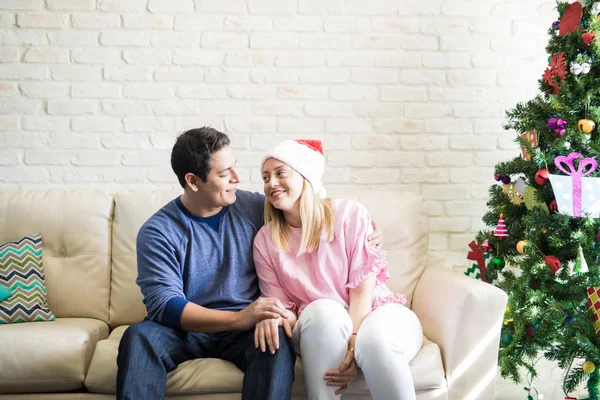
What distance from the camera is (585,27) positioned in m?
2.28

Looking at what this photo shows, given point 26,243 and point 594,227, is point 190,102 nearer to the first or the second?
point 26,243

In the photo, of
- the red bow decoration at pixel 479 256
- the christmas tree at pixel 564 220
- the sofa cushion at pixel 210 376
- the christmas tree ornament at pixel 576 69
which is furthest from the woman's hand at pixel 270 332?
the christmas tree ornament at pixel 576 69

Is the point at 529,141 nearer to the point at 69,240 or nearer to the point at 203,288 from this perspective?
the point at 203,288

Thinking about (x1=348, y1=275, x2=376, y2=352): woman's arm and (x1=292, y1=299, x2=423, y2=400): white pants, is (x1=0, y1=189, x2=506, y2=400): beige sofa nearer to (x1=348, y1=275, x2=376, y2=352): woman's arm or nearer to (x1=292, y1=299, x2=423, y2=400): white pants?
(x1=292, y1=299, x2=423, y2=400): white pants

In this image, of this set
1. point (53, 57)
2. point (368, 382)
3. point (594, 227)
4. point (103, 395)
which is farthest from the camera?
point (53, 57)

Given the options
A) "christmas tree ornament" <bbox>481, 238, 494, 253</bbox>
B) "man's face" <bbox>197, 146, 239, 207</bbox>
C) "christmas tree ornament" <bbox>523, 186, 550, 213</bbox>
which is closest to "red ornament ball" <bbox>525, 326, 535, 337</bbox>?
"christmas tree ornament" <bbox>481, 238, 494, 253</bbox>

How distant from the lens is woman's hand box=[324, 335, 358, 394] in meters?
1.82

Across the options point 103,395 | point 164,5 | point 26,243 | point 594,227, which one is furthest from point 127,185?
point 594,227

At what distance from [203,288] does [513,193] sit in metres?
1.28

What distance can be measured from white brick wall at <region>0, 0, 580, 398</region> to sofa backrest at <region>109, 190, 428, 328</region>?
38 cm

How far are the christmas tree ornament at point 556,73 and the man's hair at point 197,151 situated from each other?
1259 millimetres

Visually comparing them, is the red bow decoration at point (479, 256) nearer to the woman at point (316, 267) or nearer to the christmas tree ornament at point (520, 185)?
the christmas tree ornament at point (520, 185)

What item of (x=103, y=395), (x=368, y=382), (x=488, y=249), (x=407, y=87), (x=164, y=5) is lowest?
(x=103, y=395)

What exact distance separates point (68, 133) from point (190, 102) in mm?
576
